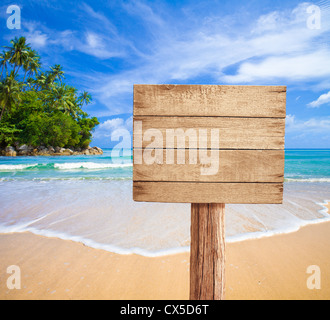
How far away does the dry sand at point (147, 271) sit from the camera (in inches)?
87.4

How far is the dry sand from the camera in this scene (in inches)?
87.4

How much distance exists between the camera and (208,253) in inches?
52.8

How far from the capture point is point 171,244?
3.26 metres

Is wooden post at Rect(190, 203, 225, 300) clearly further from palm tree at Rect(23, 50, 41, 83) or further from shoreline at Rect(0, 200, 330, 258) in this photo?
palm tree at Rect(23, 50, 41, 83)

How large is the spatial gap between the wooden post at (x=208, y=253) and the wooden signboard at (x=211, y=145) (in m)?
0.19

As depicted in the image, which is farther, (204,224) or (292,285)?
(292,285)

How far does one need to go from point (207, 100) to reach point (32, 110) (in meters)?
42.6

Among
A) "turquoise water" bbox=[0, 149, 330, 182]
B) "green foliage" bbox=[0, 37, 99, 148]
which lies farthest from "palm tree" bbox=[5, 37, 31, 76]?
"turquoise water" bbox=[0, 149, 330, 182]

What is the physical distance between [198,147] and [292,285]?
2.26 m

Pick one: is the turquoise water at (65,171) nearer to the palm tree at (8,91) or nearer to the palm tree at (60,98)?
the palm tree at (8,91)

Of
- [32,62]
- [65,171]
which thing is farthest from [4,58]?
[65,171]

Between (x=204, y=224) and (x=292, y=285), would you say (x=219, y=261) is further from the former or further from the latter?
(x=292, y=285)

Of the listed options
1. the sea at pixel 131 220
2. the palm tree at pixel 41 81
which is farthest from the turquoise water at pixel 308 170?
the palm tree at pixel 41 81
